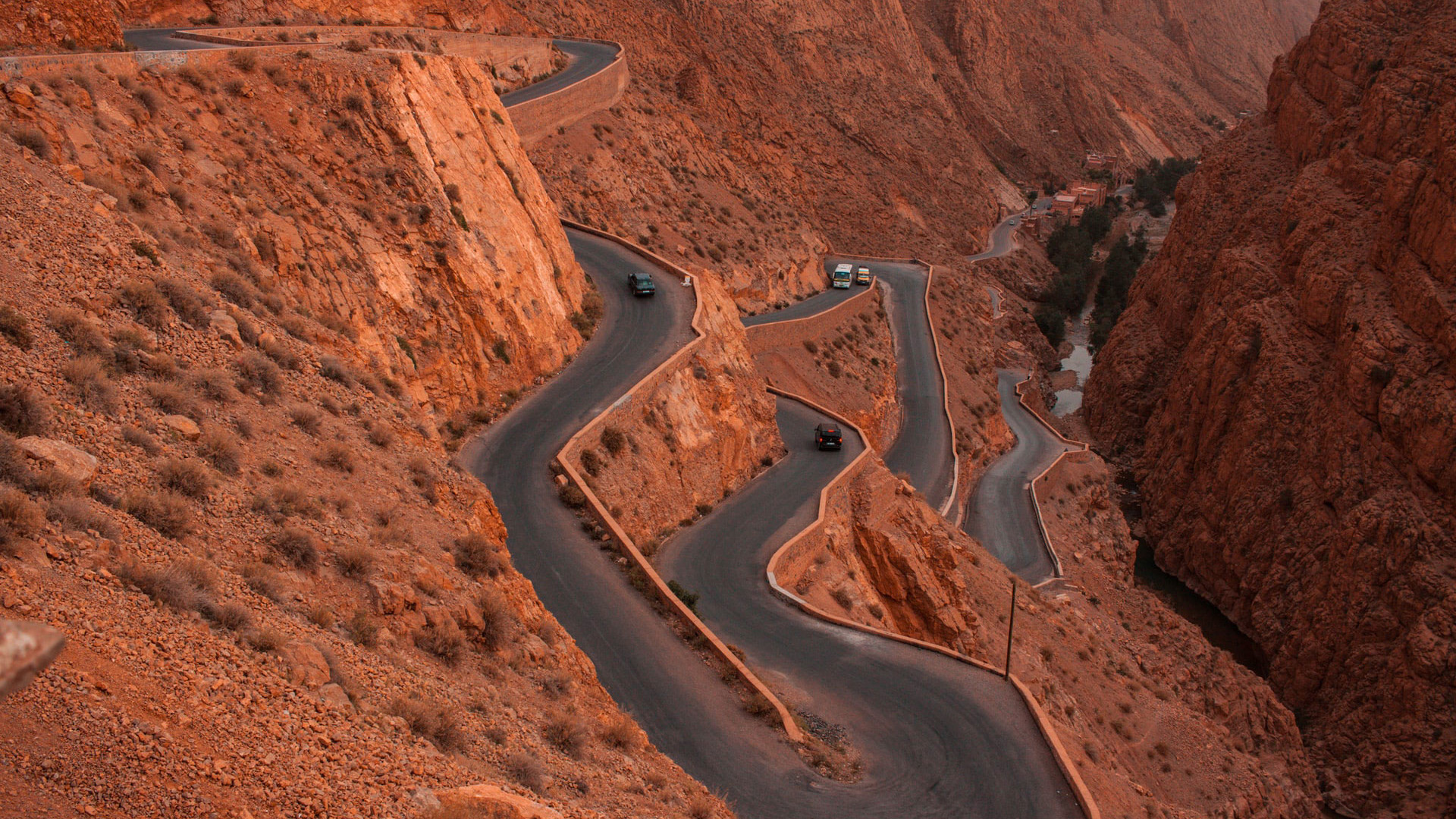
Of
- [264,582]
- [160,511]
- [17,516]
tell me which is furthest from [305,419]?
[17,516]

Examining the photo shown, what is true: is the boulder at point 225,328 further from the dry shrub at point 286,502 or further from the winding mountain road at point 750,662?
the winding mountain road at point 750,662

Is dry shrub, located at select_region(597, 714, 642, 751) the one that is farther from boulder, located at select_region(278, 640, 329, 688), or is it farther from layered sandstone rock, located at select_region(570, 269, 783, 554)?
layered sandstone rock, located at select_region(570, 269, 783, 554)

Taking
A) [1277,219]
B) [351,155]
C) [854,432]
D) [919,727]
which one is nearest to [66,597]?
[919,727]

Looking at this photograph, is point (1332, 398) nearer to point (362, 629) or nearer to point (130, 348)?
point (362, 629)

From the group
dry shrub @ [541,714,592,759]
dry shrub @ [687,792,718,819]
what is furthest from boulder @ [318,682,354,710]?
dry shrub @ [687,792,718,819]

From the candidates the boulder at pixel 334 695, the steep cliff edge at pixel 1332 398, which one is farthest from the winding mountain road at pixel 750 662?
the steep cliff edge at pixel 1332 398

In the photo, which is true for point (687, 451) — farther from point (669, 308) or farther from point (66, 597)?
point (66, 597)
